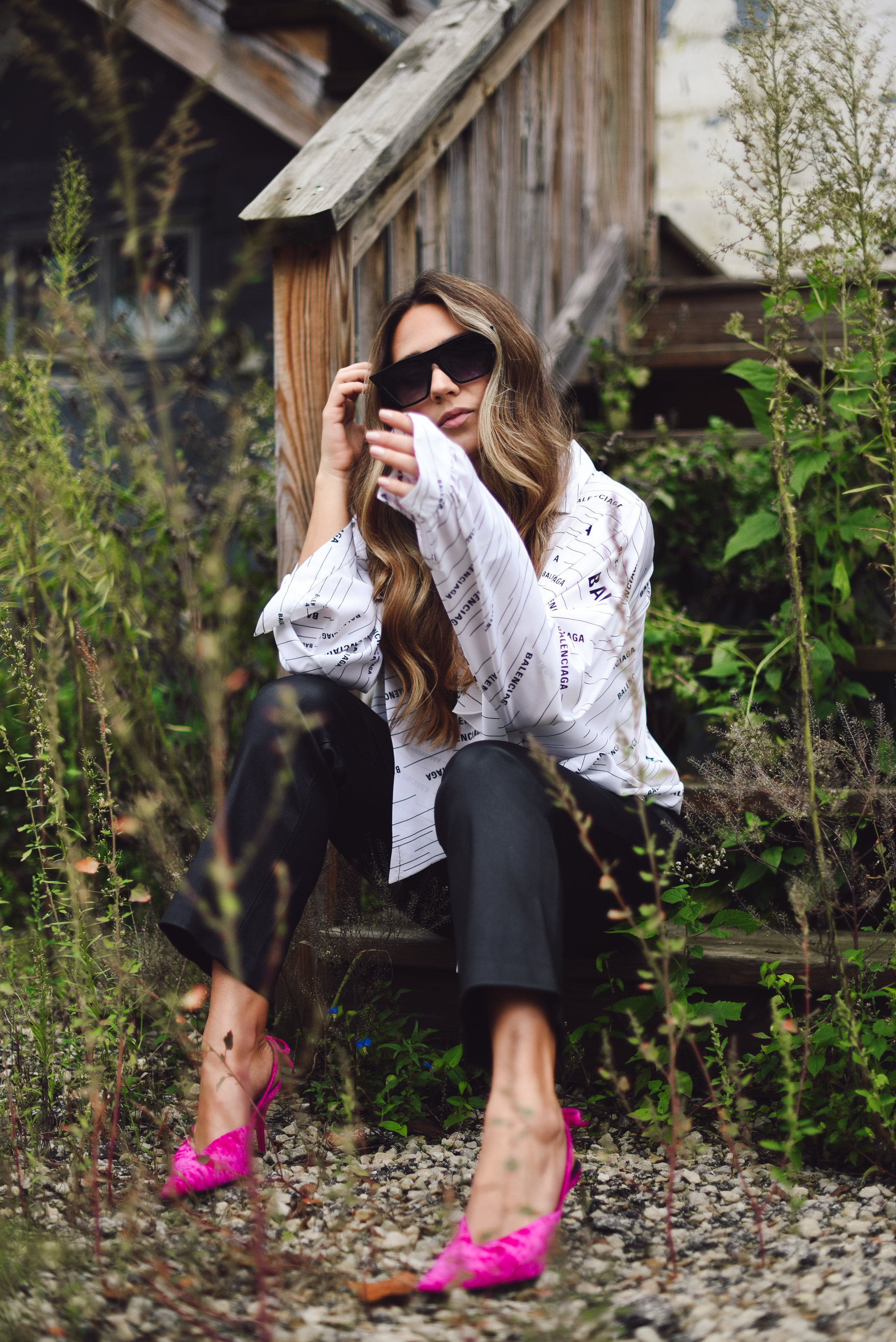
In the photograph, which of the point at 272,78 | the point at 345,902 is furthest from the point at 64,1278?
the point at 272,78

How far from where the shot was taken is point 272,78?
3869 mm

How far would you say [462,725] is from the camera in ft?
6.23

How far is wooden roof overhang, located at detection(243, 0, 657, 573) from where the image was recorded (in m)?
2.09

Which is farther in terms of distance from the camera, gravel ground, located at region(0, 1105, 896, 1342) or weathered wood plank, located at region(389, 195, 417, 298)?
weathered wood plank, located at region(389, 195, 417, 298)

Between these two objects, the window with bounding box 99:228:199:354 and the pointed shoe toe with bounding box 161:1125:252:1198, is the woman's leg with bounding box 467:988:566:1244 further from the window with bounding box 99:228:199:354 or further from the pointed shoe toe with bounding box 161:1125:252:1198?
the window with bounding box 99:228:199:354

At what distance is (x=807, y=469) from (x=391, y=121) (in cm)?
112

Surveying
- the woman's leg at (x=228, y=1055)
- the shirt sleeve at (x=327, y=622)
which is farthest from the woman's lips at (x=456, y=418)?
the woman's leg at (x=228, y=1055)

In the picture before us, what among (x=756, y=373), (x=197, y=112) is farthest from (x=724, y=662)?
(x=197, y=112)

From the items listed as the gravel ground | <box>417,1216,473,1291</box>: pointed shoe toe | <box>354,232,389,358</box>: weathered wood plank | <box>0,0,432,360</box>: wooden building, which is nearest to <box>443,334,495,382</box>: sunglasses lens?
<box>354,232,389,358</box>: weathered wood plank

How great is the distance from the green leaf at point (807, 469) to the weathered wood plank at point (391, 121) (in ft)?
3.18

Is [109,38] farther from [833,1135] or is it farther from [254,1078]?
[833,1135]

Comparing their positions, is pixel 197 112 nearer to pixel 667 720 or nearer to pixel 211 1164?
pixel 667 720

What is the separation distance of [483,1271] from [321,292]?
1.64 meters

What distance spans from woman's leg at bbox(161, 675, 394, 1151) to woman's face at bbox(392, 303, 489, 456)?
0.52 metres
